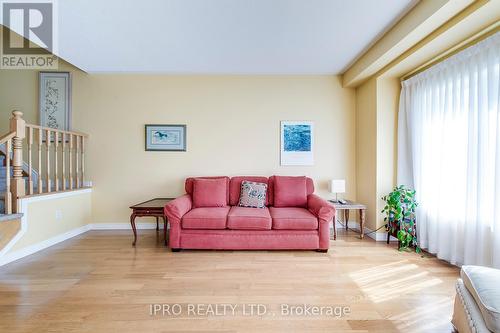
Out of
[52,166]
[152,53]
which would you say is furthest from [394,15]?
[52,166]

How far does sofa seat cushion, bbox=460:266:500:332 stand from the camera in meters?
1.11

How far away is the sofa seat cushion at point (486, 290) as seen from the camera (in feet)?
3.64

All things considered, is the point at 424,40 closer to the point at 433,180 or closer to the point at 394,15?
the point at 394,15

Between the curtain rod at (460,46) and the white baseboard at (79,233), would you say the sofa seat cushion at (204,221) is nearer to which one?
the white baseboard at (79,233)

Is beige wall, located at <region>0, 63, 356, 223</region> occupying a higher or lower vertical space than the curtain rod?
lower

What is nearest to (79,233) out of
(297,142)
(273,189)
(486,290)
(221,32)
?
(273,189)

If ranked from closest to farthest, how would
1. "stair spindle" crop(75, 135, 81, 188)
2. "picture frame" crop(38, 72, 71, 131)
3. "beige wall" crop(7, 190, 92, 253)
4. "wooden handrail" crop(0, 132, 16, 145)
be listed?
1. "wooden handrail" crop(0, 132, 16, 145)
2. "beige wall" crop(7, 190, 92, 253)
3. "stair spindle" crop(75, 135, 81, 188)
4. "picture frame" crop(38, 72, 71, 131)

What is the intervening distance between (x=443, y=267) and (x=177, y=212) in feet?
10.6

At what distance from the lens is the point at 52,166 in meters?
3.90

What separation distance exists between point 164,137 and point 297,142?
239 cm

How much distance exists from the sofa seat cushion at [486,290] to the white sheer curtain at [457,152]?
1.10 meters

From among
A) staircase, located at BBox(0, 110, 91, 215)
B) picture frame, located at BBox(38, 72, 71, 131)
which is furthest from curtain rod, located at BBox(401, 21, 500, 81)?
picture frame, located at BBox(38, 72, 71, 131)

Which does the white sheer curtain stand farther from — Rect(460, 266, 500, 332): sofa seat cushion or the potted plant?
Rect(460, 266, 500, 332): sofa seat cushion

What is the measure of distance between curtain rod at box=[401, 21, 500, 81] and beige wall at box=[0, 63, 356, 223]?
43.0 inches
